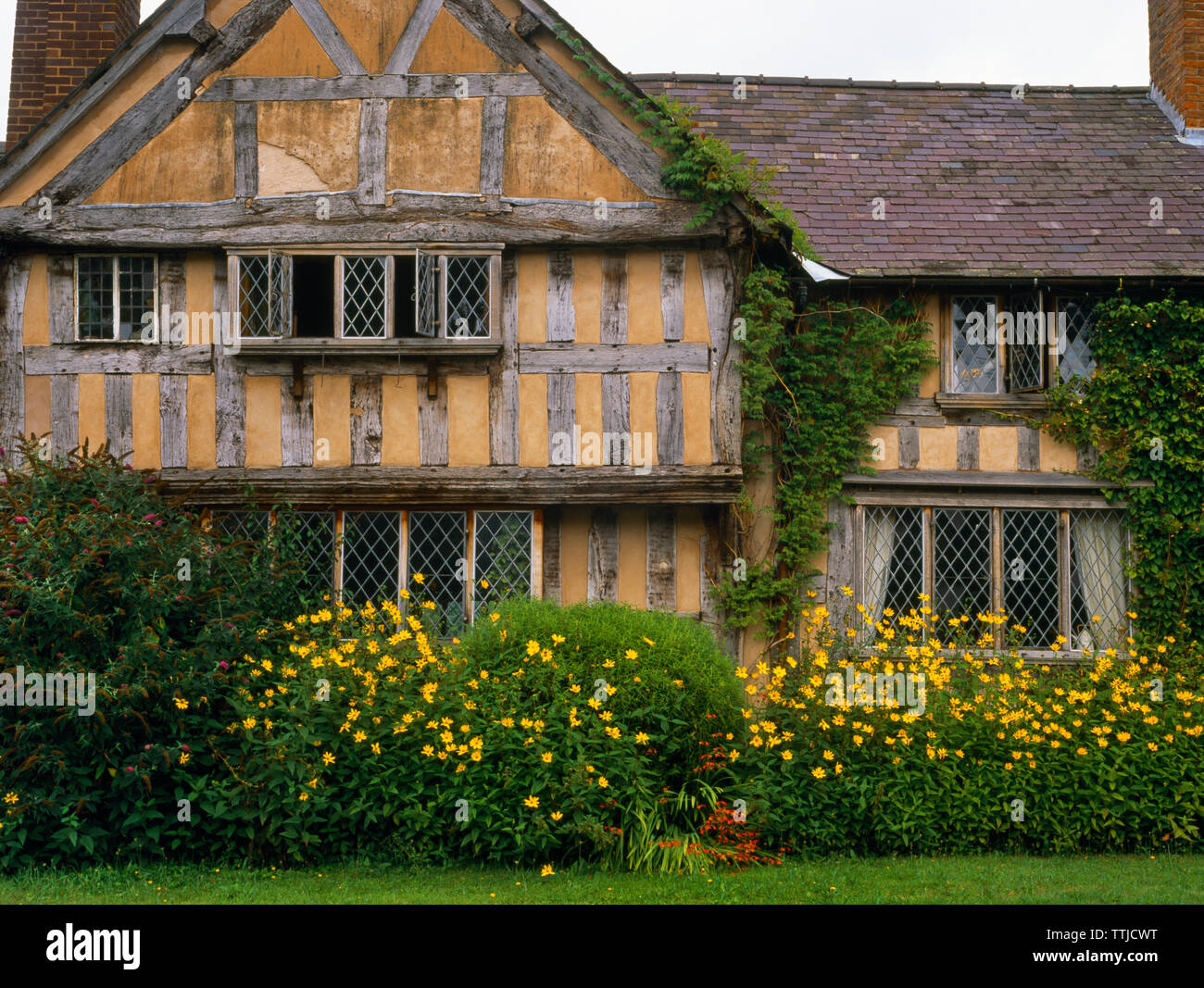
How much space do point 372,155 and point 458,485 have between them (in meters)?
3.19

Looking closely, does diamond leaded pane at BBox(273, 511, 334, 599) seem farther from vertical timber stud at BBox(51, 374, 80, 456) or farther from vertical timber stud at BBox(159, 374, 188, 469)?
vertical timber stud at BBox(51, 374, 80, 456)

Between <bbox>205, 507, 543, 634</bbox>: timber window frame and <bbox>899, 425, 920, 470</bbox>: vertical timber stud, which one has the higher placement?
<bbox>899, 425, 920, 470</bbox>: vertical timber stud

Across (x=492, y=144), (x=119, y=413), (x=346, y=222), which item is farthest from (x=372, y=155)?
(x=119, y=413)

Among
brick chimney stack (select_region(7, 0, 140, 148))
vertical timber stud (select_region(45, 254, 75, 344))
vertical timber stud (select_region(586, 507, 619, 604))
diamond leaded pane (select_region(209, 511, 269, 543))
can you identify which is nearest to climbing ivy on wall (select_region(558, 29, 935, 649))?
vertical timber stud (select_region(586, 507, 619, 604))

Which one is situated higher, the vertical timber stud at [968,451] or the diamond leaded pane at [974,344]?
the diamond leaded pane at [974,344]

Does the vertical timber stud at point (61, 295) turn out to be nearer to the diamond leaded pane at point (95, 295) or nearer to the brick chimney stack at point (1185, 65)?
the diamond leaded pane at point (95, 295)

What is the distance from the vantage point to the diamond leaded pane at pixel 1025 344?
10953mm

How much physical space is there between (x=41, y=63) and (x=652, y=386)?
8439 mm

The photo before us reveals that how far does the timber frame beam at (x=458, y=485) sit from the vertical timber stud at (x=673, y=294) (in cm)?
130

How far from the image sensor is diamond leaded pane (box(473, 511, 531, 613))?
10102 millimetres

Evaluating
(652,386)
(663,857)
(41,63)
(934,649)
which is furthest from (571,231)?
(41,63)

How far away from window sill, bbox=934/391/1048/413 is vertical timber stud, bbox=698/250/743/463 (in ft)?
7.73

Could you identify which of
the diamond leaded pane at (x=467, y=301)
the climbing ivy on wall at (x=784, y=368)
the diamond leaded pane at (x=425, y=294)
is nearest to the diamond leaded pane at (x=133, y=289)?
the diamond leaded pane at (x=425, y=294)

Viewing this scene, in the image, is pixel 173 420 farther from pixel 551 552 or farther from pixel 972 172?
pixel 972 172
